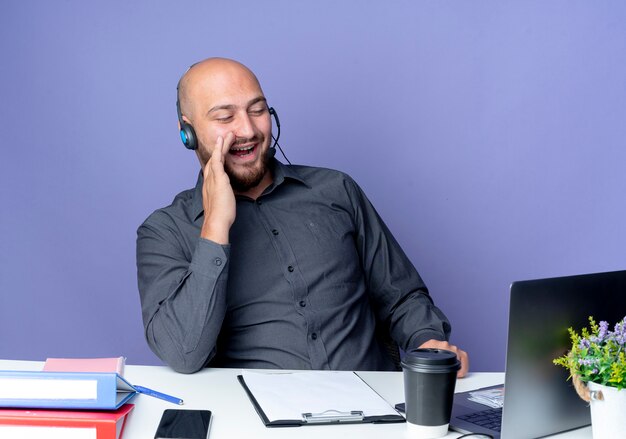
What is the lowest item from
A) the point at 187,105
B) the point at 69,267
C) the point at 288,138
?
the point at 69,267

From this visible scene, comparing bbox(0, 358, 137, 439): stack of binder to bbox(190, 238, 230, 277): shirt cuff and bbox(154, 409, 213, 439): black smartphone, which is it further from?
bbox(190, 238, 230, 277): shirt cuff

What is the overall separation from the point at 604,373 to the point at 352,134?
1787 millimetres

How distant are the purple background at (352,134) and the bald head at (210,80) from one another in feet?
1.86

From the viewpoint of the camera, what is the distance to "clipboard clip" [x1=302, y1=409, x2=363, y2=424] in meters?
1.31

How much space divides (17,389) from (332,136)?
1821 millimetres

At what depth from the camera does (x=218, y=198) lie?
192 centimetres

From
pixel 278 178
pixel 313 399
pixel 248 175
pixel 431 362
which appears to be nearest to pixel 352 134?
pixel 278 178

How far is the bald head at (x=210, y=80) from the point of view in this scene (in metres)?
2.17

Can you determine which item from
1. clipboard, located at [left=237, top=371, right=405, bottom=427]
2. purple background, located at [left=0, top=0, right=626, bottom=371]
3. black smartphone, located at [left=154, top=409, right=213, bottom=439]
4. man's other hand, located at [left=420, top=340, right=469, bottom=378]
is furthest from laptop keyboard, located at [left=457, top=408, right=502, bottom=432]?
purple background, located at [left=0, top=0, right=626, bottom=371]

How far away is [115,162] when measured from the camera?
2783 millimetres

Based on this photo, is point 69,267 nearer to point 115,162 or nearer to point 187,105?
point 115,162

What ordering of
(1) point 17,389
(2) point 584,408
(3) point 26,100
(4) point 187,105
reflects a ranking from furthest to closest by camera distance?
(3) point 26,100 < (4) point 187,105 < (2) point 584,408 < (1) point 17,389

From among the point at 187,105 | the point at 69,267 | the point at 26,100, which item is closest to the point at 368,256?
the point at 187,105

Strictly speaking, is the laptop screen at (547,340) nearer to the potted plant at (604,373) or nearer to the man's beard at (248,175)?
the potted plant at (604,373)
